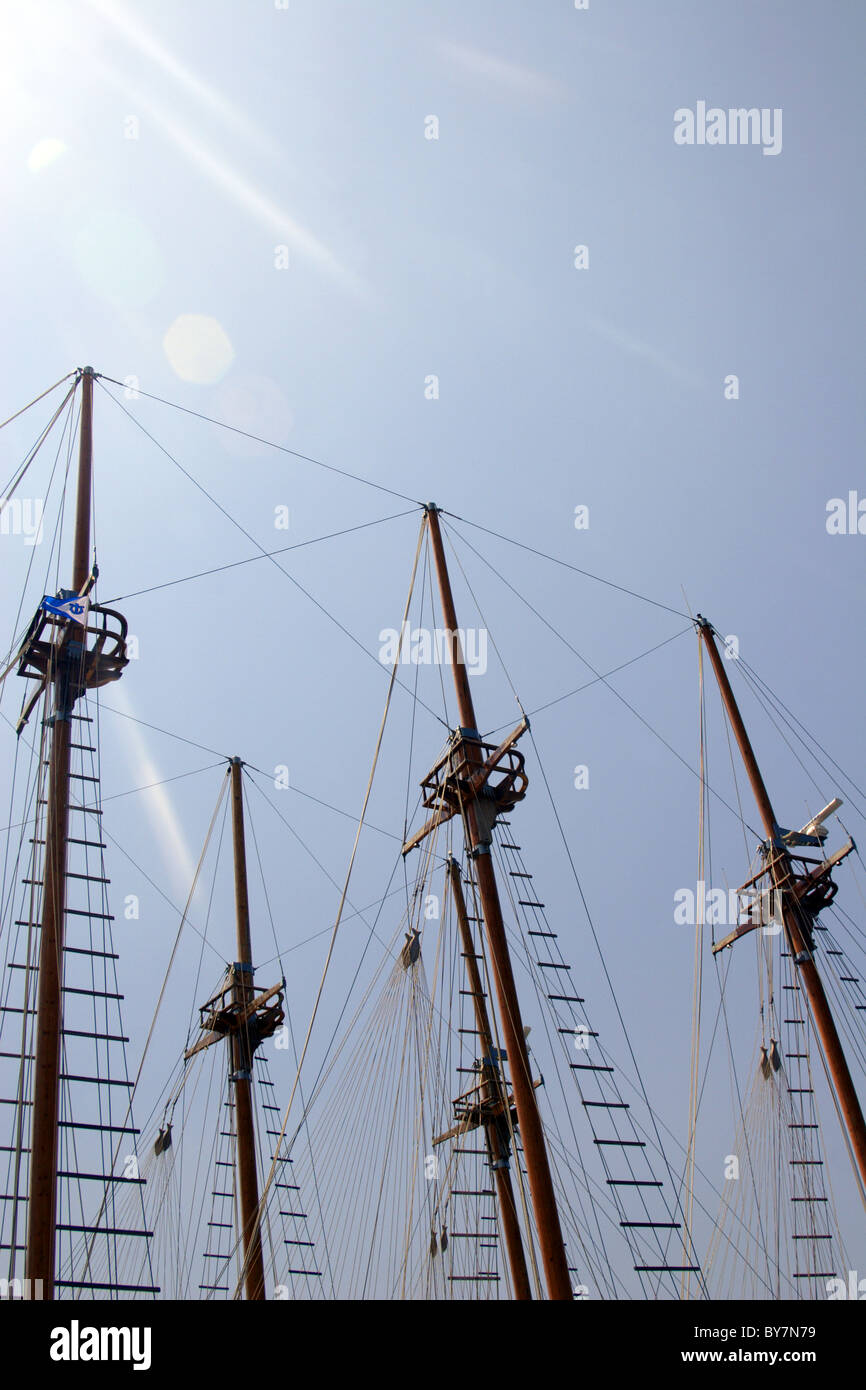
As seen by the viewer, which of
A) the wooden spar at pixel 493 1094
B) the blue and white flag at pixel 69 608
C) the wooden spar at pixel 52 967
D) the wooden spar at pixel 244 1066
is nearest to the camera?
the wooden spar at pixel 52 967

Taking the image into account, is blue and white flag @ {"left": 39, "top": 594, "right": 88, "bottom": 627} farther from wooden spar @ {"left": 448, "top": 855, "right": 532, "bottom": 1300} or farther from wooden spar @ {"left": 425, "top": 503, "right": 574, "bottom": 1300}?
wooden spar @ {"left": 448, "top": 855, "right": 532, "bottom": 1300}

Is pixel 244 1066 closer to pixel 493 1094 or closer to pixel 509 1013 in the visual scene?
pixel 493 1094

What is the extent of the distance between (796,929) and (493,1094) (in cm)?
1361

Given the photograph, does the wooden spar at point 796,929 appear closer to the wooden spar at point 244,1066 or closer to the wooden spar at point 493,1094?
the wooden spar at point 493,1094

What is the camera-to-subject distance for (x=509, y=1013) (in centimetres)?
2144

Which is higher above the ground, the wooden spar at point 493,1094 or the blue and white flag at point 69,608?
the blue and white flag at point 69,608

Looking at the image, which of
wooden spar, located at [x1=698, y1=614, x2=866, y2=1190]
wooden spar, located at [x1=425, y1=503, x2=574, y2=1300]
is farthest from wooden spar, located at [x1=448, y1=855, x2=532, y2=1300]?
wooden spar, located at [x1=698, y1=614, x2=866, y2=1190]

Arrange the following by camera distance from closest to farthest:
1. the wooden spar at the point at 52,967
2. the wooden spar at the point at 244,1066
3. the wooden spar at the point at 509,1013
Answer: the wooden spar at the point at 52,967 < the wooden spar at the point at 509,1013 < the wooden spar at the point at 244,1066

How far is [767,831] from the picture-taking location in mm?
32875

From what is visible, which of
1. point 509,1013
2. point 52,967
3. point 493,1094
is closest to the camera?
point 52,967

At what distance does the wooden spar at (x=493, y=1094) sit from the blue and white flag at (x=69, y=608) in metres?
14.0

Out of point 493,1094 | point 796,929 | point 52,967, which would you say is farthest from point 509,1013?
point 493,1094

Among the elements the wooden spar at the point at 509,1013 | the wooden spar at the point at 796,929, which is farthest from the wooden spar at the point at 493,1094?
the wooden spar at the point at 796,929

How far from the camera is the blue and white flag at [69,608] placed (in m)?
23.9
